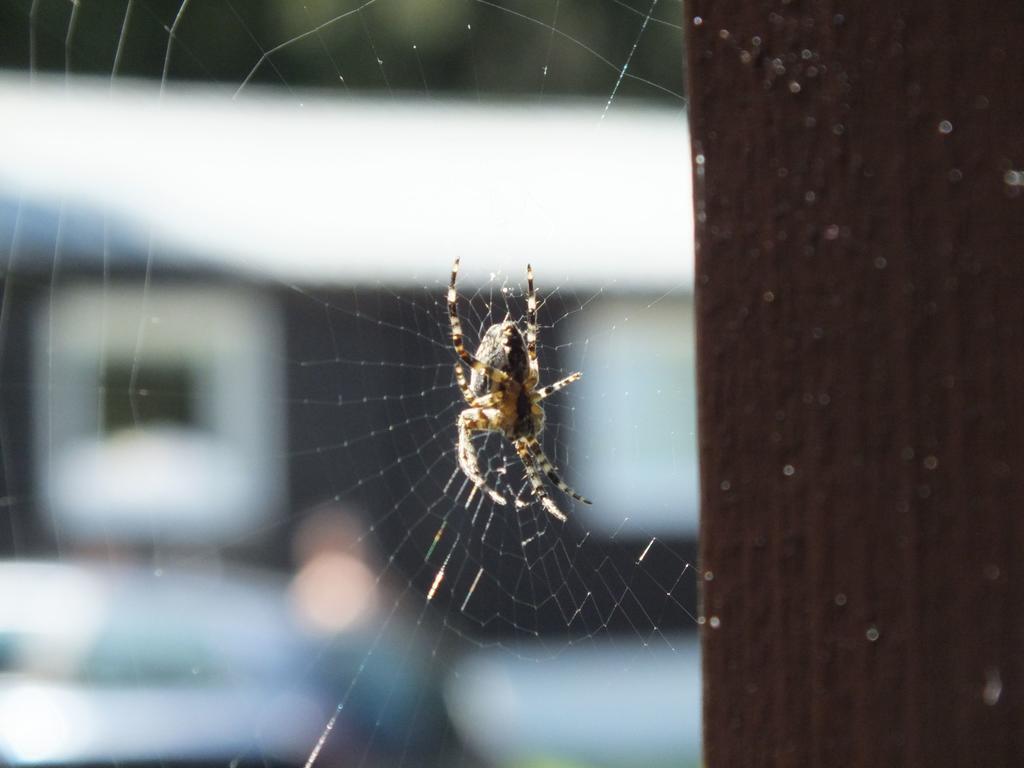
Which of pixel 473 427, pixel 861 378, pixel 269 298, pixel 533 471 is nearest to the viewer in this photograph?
pixel 861 378

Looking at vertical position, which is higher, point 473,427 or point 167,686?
point 473,427

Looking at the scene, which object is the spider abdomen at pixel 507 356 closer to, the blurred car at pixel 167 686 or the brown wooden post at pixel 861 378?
the brown wooden post at pixel 861 378

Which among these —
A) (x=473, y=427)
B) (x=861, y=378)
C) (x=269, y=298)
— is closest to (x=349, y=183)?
(x=269, y=298)

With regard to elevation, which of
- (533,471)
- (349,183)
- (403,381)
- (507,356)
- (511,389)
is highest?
(349,183)

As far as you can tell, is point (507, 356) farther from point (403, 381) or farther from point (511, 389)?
point (403, 381)

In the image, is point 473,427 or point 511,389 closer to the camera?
point 511,389

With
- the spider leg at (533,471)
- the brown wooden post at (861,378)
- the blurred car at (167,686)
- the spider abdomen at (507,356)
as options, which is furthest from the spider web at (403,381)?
the brown wooden post at (861,378)

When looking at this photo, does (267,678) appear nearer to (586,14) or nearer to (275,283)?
(275,283)
